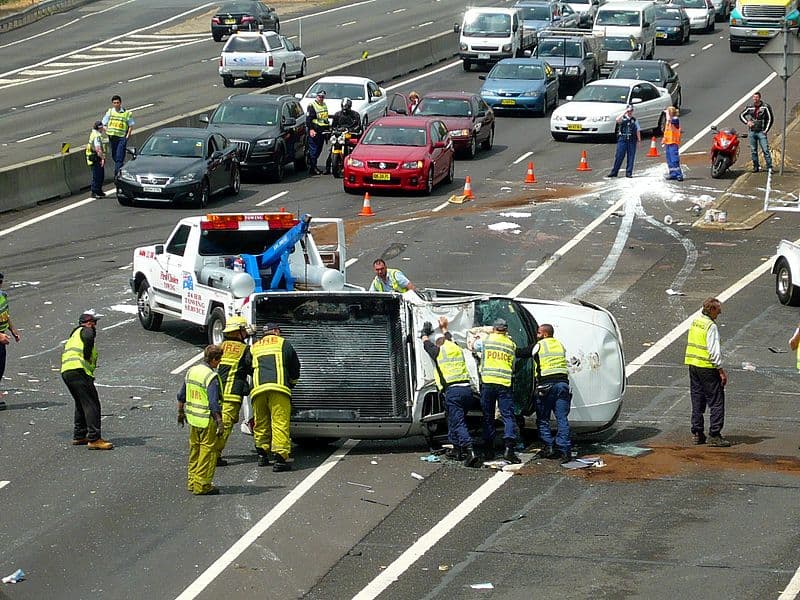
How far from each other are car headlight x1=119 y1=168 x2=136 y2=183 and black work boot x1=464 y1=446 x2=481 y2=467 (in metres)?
16.7

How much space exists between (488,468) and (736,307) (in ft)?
30.1

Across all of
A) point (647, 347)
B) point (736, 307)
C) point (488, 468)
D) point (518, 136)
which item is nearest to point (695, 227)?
point (736, 307)

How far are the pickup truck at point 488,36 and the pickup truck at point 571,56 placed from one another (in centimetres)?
260

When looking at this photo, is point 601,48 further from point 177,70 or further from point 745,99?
point 177,70

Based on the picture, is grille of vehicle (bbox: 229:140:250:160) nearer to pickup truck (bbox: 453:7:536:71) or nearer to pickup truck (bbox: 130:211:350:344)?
pickup truck (bbox: 130:211:350:344)

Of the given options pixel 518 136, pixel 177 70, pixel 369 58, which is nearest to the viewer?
pixel 518 136

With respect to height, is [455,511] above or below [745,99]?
above

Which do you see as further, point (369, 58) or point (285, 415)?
point (369, 58)

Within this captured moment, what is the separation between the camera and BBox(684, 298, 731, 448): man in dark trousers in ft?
52.9

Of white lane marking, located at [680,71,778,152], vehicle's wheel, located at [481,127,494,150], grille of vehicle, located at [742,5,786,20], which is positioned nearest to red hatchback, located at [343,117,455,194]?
vehicle's wheel, located at [481,127,494,150]

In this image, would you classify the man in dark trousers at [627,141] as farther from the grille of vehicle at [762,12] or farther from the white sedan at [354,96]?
the grille of vehicle at [762,12]

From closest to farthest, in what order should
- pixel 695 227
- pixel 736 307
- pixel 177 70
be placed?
pixel 736 307 < pixel 695 227 < pixel 177 70

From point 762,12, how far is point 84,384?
44695 mm

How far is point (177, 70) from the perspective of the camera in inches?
2141
